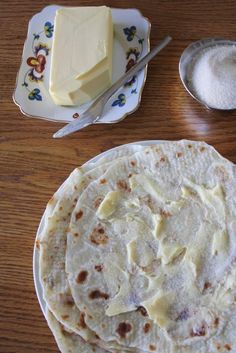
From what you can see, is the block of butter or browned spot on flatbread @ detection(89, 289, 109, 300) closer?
browned spot on flatbread @ detection(89, 289, 109, 300)

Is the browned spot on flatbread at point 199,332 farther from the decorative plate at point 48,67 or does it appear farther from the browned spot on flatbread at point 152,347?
the decorative plate at point 48,67

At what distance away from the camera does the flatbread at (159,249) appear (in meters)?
0.83

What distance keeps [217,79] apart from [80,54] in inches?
14.2

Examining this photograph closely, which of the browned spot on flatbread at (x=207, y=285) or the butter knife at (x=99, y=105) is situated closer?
the browned spot on flatbread at (x=207, y=285)

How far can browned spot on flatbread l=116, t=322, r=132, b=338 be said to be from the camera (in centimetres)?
83

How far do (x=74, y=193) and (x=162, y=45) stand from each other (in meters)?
0.50

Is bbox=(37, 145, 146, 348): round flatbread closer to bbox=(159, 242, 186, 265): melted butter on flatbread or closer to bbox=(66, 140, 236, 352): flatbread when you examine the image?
bbox=(66, 140, 236, 352): flatbread

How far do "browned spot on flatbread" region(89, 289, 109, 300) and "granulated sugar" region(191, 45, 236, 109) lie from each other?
1.74 feet

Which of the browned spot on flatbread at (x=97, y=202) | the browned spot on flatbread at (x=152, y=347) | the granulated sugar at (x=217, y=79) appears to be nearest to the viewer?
the browned spot on flatbread at (x=152, y=347)

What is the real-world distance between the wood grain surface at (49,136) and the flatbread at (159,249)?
0.49 ft

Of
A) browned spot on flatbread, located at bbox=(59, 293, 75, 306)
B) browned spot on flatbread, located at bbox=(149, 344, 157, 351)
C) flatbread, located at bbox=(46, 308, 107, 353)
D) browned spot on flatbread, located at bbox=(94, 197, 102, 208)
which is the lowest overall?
flatbread, located at bbox=(46, 308, 107, 353)

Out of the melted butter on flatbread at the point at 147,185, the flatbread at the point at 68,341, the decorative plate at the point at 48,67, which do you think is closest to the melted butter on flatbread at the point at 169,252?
the melted butter on flatbread at the point at 147,185

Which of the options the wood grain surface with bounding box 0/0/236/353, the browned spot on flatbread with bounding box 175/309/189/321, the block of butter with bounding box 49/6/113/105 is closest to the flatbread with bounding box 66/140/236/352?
the browned spot on flatbread with bounding box 175/309/189/321

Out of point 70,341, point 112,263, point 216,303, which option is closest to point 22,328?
point 70,341
